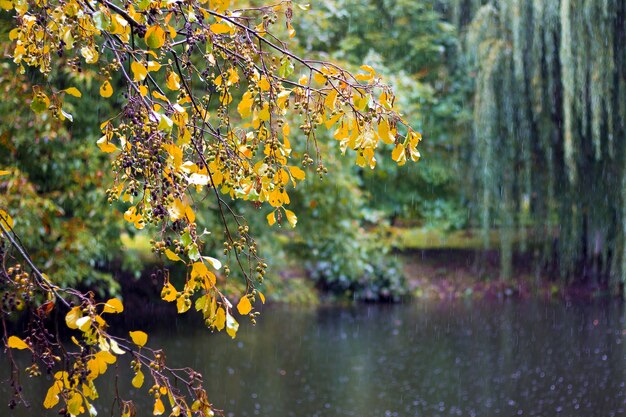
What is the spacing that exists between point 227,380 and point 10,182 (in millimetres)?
2897

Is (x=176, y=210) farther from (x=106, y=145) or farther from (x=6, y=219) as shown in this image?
(x=6, y=219)

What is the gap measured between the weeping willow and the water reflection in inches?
55.1

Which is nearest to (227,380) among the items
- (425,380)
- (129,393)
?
(129,393)

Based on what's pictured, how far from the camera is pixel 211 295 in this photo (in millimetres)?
2277

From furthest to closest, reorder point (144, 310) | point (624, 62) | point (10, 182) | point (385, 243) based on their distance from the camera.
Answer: point (385, 243) < point (144, 310) < point (624, 62) < point (10, 182)

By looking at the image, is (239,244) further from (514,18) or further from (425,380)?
(514,18)

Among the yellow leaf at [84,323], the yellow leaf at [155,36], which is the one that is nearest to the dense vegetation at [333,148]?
the yellow leaf at [155,36]

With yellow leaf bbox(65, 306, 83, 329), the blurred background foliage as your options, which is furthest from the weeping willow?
yellow leaf bbox(65, 306, 83, 329)

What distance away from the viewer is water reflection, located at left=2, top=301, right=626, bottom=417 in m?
8.05

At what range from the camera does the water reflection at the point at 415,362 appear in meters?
8.05

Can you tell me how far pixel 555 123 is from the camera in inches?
531

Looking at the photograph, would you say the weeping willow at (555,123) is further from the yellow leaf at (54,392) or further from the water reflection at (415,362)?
the yellow leaf at (54,392)

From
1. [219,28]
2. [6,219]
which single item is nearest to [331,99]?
[219,28]

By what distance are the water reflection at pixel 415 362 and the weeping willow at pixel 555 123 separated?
140 cm
